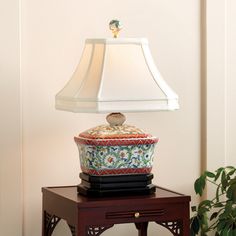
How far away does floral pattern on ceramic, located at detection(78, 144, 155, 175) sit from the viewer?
9.34 ft

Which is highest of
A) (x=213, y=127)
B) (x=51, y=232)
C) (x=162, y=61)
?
(x=162, y=61)

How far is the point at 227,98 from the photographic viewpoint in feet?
11.7

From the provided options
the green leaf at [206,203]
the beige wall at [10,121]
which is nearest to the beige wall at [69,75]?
the beige wall at [10,121]

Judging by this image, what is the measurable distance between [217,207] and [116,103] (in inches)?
36.9

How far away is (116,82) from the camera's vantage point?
9.11ft

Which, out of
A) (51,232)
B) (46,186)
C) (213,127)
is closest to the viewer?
(51,232)

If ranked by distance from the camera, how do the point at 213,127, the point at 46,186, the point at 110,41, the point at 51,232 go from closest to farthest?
the point at 110,41
the point at 51,232
the point at 46,186
the point at 213,127

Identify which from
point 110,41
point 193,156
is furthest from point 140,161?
point 193,156

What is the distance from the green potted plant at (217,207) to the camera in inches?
124

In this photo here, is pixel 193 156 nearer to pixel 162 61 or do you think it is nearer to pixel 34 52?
pixel 162 61

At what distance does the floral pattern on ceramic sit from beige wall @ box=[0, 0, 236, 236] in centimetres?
44

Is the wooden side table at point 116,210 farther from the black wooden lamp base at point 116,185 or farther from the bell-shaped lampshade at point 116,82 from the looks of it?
the bell-shaped lampshade at point 116,82

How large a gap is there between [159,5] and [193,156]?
74 centimetres

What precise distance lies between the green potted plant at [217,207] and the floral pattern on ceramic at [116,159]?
1.41ft
